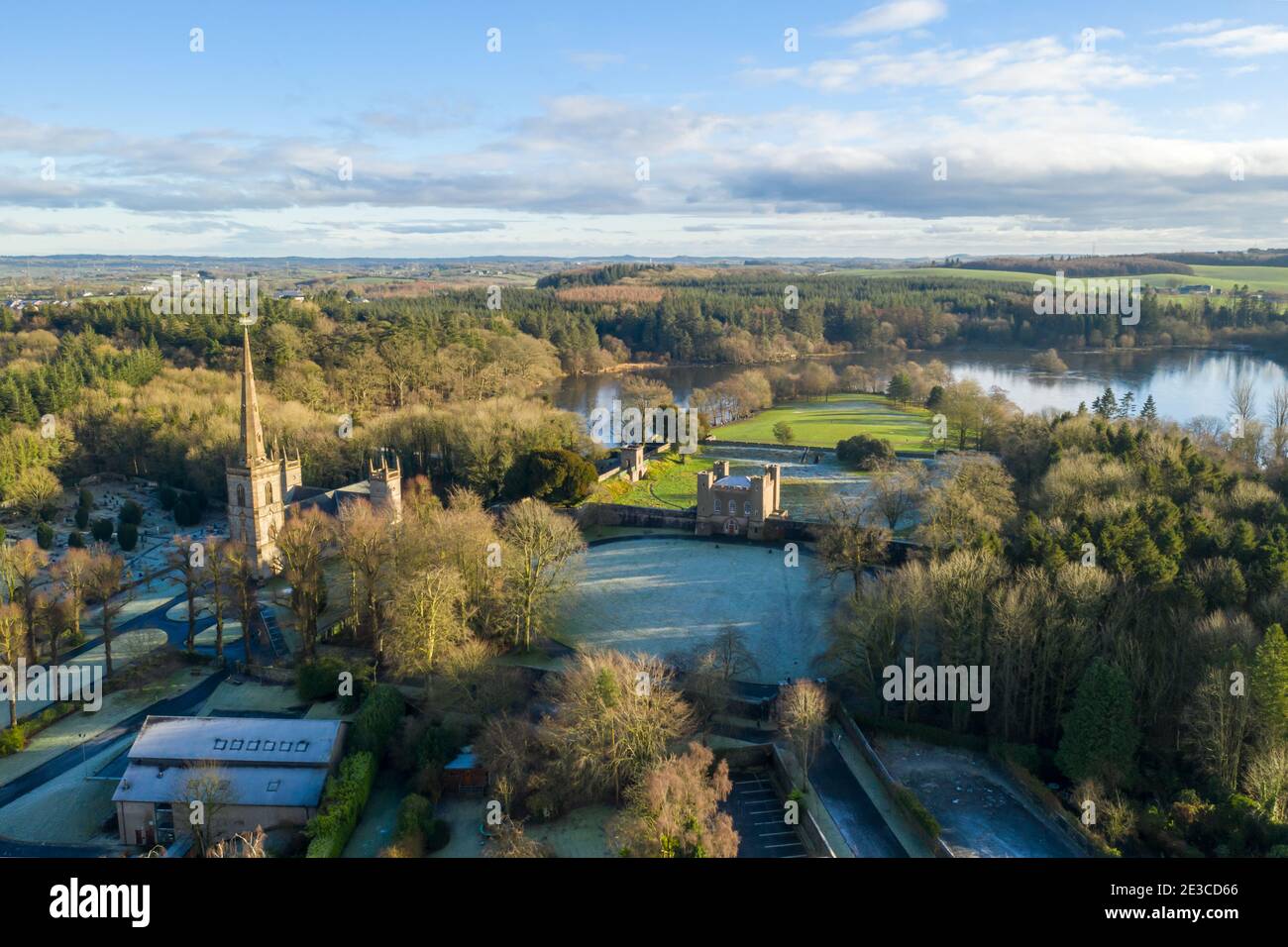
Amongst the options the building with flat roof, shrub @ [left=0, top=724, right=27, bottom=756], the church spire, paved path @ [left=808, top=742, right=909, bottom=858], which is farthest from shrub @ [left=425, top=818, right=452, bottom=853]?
the church spire

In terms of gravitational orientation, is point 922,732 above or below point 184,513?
below

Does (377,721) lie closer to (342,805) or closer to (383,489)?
(342,805)

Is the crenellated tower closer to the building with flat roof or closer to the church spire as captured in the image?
the church spire

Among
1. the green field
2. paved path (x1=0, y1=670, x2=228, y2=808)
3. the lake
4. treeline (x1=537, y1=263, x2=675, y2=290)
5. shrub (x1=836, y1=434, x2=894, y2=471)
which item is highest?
treeline (x1=537, y1=263, x2=675, y2=290)

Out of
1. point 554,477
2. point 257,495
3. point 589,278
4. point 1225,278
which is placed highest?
point 589,278

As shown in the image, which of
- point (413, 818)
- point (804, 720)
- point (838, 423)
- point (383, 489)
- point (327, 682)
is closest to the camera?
point (413, 818)

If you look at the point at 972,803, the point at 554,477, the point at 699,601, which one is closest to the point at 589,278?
the point at 554,477
